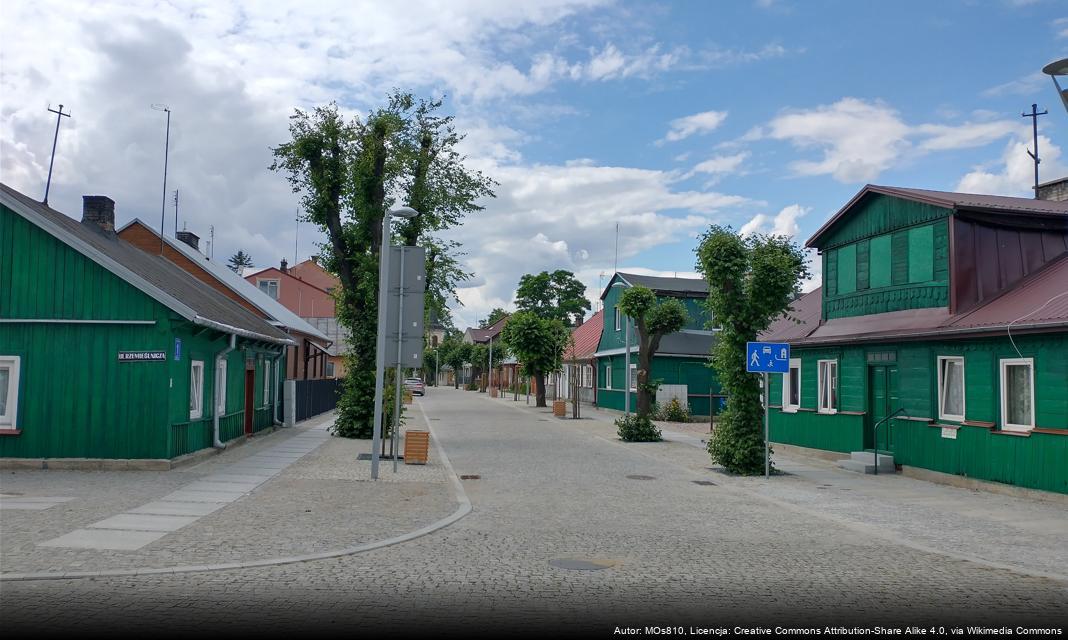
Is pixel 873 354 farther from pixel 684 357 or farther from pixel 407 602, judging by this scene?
pixel 684 357

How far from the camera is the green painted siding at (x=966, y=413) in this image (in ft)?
46.9

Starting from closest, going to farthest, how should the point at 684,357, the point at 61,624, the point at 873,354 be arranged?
1. the point at 61,624
2. the point at 873,354
3. the point at 684,357

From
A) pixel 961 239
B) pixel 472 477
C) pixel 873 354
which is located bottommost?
pixel 472 477

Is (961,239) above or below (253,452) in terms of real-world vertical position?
above

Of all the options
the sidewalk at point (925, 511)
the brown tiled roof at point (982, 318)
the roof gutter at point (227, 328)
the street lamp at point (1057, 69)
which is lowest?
the sidewalk at point (925, 511)

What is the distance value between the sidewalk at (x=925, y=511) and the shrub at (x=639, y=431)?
5361 millimetres

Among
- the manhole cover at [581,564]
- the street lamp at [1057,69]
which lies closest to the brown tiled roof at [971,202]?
the street lamp at [1057,69]

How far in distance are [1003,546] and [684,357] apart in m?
28.2

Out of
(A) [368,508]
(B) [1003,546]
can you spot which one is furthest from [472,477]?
(B) [1003,546]

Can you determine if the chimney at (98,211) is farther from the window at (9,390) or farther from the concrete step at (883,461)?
the concrete step at (883,461)

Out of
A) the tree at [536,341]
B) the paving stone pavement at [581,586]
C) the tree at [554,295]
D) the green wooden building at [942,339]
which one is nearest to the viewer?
the paving stone pavement at [581,586]

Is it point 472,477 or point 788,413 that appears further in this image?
point 788,413

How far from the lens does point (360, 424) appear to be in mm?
25500

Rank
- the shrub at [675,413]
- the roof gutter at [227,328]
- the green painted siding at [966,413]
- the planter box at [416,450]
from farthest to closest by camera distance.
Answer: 1. the shrub at [675,413]
2. the planter box at [416,450]
3. the roof gutter at [227,328]
4. the green painted siding at [966,413]
